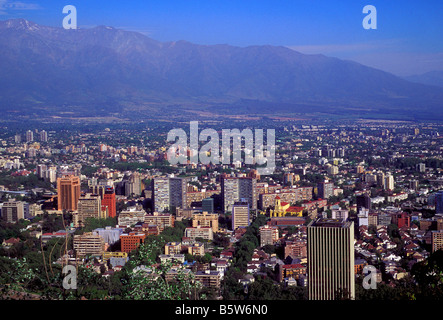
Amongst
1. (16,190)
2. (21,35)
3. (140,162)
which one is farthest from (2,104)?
(16,190)

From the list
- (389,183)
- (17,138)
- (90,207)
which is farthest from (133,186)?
(17,138)

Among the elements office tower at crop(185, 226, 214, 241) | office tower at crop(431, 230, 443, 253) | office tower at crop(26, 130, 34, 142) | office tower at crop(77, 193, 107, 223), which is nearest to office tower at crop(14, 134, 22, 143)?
office tower at crop(26, 130, 34, 142)

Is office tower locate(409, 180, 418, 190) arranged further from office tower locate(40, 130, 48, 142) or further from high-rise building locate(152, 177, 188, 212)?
office tower locate(40, 130, 48, 142)

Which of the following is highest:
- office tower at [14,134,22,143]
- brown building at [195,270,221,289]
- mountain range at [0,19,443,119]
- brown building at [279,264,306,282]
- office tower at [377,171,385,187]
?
mountain range at [0,19,443,119]

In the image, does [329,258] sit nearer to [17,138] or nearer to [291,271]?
[291,271]

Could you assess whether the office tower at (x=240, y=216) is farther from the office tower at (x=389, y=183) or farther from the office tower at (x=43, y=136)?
the office tower at (x=43, y=136)

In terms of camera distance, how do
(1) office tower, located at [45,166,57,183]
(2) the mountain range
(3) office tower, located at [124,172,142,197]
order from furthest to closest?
(2) the mountain range < (1) office tower, located at [45,166,57,183] < (3) office tower, located at [124,172,142,197]
